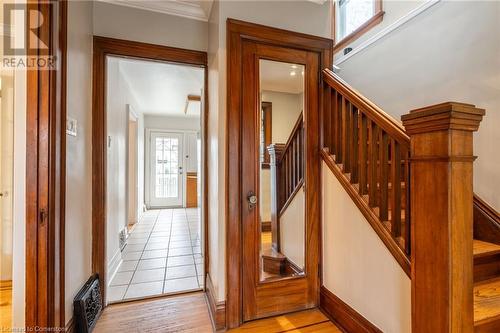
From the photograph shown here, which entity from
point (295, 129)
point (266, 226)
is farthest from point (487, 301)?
point (295, 129)

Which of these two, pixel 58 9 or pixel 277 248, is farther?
pixel 277 248

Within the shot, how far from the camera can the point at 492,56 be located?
172 centimetres

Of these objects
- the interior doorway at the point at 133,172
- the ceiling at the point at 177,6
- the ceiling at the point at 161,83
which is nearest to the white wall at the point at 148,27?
the ceiling at the point at 177,6

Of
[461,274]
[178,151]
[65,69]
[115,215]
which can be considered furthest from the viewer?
[178,151]

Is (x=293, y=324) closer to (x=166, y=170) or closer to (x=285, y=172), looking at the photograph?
(x=285, y=172)

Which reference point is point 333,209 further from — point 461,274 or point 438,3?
point 438,3

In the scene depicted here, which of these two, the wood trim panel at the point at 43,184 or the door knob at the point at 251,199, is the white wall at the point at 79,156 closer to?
the wood trim panel at the point at 43,184

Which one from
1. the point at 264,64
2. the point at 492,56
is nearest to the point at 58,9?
the point at 264,64

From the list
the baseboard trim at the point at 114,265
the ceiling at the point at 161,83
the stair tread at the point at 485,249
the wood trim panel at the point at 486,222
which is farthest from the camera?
the ceiling at the point at 161,83

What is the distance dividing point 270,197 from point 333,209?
0.49 m

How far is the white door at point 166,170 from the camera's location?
6.45 meters

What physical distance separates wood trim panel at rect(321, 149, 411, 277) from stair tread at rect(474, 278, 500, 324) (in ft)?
1.15

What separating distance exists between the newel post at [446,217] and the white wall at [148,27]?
183cm

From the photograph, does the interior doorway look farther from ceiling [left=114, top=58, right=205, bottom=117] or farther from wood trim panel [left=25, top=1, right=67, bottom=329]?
wood trim panel [left=25, top=1, right=67, bottom=329]
